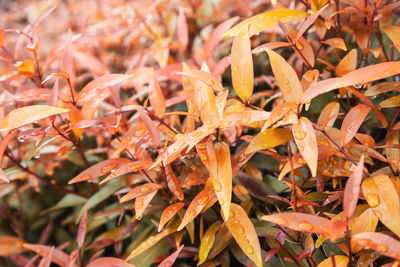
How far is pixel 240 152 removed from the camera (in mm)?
639

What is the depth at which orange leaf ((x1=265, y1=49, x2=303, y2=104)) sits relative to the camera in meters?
0.53

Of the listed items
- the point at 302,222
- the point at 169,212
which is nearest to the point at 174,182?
the point at 169,212

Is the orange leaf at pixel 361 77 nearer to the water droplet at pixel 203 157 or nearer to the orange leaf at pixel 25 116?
the water droplet at pixel 203 157

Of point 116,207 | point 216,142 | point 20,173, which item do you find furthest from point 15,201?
point 216,142

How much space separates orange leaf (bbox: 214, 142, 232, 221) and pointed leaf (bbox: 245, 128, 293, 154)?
0.04m

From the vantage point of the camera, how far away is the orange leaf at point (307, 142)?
1.47 feet

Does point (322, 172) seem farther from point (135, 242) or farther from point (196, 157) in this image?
point (135, 242)

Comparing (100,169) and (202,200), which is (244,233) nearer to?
(202,200)

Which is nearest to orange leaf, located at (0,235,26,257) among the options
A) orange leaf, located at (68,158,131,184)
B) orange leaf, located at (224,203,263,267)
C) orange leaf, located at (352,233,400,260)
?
orange leaf, located at (68,158,131,184)

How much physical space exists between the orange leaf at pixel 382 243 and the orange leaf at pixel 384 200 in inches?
1.2

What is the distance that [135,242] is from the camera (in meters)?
0.77

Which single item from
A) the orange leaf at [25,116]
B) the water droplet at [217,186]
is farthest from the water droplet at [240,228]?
the orange leaf at [25,116]

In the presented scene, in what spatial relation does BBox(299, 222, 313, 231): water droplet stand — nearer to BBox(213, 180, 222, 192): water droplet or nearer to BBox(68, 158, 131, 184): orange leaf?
BBox(213, 180, 222, 192): water droplet

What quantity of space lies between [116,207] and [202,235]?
0.95 feet
